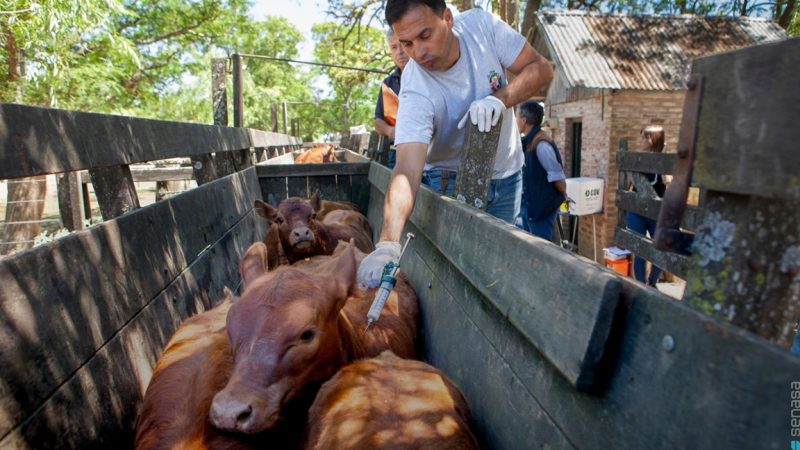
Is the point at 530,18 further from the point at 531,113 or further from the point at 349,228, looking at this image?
the point at 349,228

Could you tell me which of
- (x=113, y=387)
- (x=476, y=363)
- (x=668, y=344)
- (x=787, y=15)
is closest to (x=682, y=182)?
(x=668, y=344)

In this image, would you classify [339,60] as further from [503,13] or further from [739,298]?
[739,298]

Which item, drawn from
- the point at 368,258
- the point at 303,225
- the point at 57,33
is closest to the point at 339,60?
the point at 57,33

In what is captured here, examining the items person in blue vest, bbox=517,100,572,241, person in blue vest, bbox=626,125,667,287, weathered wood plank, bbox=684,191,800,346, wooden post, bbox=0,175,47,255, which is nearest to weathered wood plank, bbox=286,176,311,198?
person in blue vest, bbox=517,100,572,241

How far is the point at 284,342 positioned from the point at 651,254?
3409mm

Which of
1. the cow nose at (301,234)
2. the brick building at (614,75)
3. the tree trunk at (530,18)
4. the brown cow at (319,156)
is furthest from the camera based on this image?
the tree trunk at (530,18)

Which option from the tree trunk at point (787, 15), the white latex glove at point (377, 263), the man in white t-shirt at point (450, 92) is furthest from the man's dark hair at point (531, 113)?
the tree trunk at point (787, 15)

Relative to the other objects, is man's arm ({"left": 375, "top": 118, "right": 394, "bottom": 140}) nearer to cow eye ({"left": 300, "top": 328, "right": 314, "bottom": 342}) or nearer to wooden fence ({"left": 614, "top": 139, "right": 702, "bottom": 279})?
wooden fence ({"left": 614, "top": 139, "right": 702, "bottom": 279})

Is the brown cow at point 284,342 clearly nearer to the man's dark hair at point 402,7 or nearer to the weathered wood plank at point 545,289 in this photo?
the weathered wood plank at point 545,289

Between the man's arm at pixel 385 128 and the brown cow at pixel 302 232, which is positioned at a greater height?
the man's arm at pixel 385 128

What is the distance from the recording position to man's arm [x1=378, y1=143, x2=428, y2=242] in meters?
3.20

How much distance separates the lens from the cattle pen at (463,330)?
41.8 inches

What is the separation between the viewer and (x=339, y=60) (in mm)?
39938

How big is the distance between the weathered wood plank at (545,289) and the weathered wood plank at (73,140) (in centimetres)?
189
